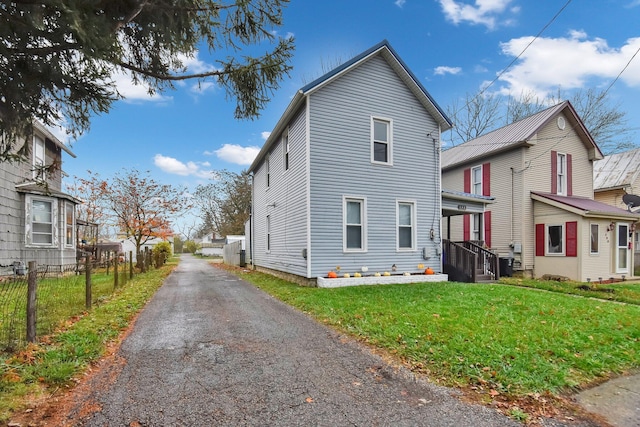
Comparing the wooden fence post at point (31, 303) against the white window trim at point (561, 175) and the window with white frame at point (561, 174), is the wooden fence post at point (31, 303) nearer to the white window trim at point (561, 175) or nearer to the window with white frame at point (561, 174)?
the white window trim at point (561, 175)

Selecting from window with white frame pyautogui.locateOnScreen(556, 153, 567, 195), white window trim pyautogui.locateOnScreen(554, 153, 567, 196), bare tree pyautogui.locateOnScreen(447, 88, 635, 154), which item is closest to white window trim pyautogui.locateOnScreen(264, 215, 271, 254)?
white window trim pyautogui.locateOnScreen(554, 153, 567, 196)

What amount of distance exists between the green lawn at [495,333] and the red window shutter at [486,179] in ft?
29.2

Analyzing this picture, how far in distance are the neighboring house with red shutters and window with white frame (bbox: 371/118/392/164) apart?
4.92 meters

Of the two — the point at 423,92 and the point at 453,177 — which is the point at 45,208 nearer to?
the point at 423,92

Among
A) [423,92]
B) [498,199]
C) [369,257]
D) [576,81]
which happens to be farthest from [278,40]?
[576,81]

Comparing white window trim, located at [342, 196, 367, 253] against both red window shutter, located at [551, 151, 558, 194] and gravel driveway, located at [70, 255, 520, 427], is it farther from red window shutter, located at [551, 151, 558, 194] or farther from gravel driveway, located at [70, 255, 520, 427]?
red window shutter, located at [551, 151, 558, 194]

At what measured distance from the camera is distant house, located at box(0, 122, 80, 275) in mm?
11438

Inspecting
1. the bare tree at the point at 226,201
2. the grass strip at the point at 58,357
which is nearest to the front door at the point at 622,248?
the grass strip at the point at 58,357

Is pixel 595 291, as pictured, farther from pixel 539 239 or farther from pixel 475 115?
pixel 475 115

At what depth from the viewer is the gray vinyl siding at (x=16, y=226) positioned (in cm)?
1127

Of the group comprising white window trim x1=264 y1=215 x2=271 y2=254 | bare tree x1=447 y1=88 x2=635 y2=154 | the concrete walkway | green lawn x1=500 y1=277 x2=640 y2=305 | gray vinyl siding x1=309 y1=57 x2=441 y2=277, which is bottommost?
green lawn x1=500 y1=277 x2=640 y2=305

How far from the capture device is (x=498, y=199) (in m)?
15.9

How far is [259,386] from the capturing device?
3.36 m

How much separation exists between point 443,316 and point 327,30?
39.2 feet
